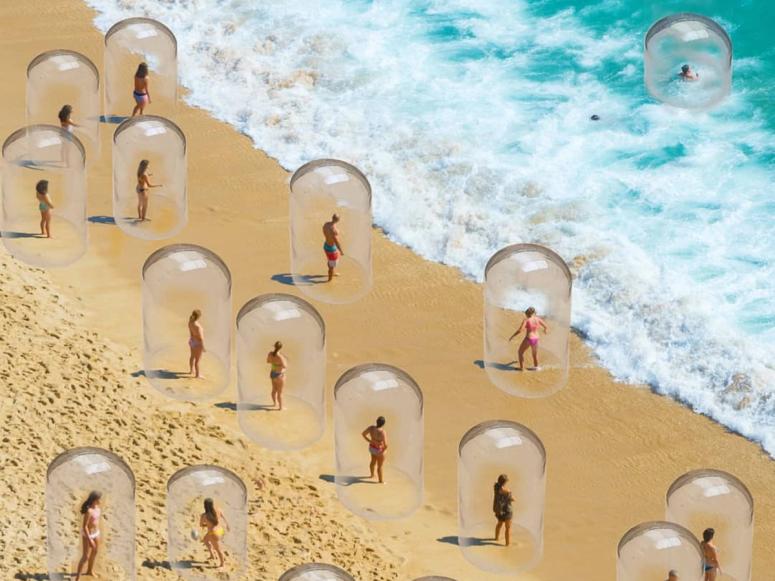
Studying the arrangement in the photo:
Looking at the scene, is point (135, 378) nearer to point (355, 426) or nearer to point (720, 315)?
point (355, 426)

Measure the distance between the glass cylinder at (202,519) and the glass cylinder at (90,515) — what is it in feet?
1.32

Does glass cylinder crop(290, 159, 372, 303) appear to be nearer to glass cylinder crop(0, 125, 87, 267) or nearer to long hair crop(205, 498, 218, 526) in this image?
glass cylinder crop(0, 125, 87, 267)

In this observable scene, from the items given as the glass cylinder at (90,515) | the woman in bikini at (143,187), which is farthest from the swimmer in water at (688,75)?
the glass cylinder at (90,515)

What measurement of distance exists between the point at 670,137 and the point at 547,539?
9985mm

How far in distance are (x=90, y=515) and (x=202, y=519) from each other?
Result: 3.37 feet

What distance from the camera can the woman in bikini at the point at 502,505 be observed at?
20.8m

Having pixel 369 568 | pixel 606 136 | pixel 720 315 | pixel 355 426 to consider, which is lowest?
pixel 369 568

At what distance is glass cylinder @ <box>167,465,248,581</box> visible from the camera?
20.5 meters

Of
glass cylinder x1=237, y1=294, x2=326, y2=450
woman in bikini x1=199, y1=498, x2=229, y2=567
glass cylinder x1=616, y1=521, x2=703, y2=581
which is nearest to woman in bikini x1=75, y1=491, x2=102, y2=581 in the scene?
woman in bikini x1=199, y1=498, x2=229, y2=567

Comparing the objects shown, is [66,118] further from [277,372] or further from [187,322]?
[277,372]

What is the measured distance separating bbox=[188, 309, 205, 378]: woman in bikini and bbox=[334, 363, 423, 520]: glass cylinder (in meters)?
1.86

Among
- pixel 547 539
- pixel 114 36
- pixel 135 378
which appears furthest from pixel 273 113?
pixel 547 539

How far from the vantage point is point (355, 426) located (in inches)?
853

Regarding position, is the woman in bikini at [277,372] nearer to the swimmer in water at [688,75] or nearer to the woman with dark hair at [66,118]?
the woman with dark hair at [66,118]
